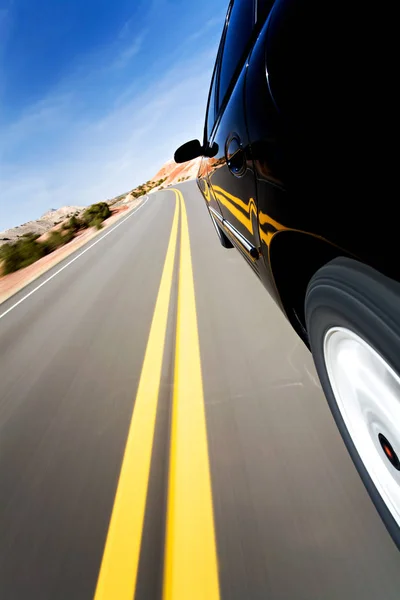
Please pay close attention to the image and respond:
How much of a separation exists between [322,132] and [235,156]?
968 mm

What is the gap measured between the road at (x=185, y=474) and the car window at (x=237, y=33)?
5.72ft

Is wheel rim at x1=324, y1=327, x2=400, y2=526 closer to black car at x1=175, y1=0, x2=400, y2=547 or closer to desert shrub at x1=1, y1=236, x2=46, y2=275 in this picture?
black car at x1=175, y1=0, x2=400, y2=547

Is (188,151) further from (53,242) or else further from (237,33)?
(53,242)

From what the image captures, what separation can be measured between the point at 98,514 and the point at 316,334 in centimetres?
120

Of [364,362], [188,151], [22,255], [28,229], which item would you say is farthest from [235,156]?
[28,229]

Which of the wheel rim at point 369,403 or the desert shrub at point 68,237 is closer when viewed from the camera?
the wheel rim at point 369,403

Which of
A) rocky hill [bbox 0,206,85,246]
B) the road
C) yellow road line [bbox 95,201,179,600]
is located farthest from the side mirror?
rocky hill [bbox 0,206,85,246]

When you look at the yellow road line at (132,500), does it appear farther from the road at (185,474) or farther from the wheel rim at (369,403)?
the wheel rim at (369,403)

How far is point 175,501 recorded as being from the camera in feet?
4.20

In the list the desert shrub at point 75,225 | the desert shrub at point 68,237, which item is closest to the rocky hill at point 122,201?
the desert shrub at point 75,225

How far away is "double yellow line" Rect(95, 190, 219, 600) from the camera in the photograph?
103 centimetres

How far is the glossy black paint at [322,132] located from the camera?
615 mm

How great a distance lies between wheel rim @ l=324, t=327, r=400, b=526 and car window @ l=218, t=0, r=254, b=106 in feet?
4.73

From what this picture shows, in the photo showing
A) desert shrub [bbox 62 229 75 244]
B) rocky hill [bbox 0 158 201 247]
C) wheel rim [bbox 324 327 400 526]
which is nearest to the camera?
wheel rim [bbox 324 327 400 526]
